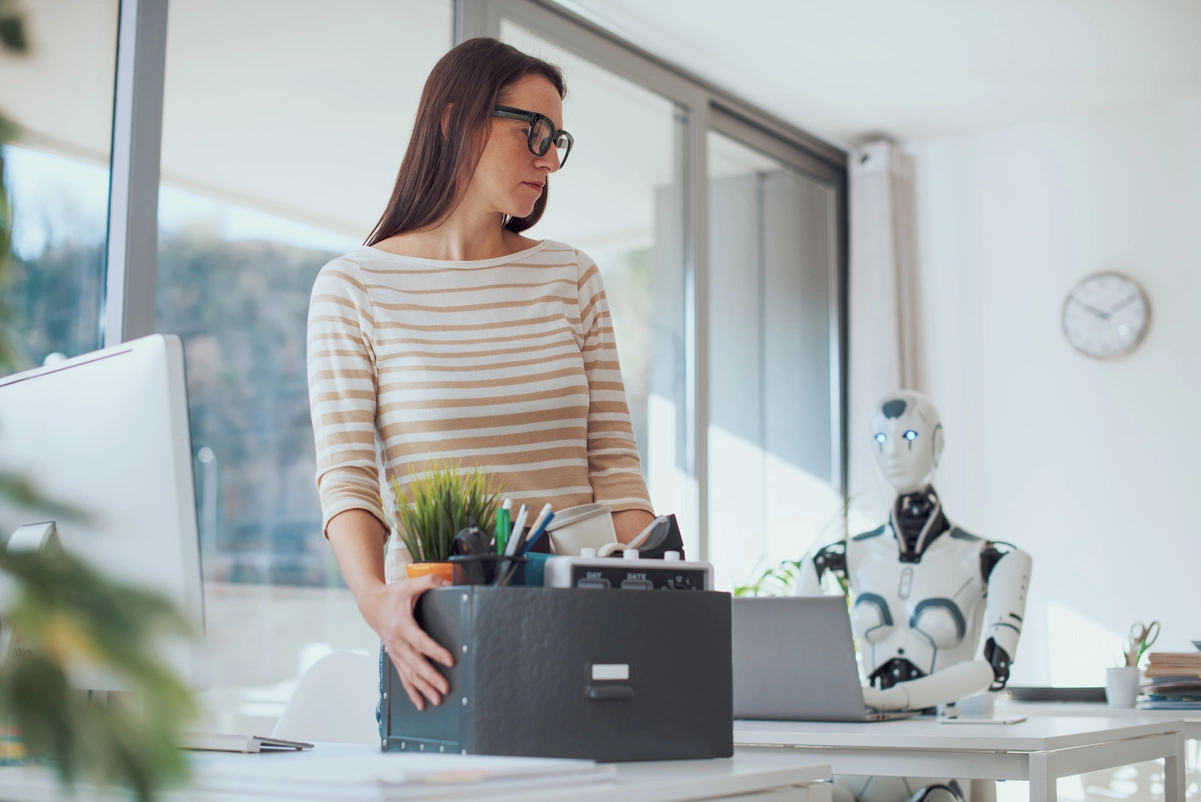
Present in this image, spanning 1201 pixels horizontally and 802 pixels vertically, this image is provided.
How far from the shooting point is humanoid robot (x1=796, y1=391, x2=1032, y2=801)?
233 centimetres

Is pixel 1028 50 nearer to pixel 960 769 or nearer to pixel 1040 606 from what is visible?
pixel 1040 606

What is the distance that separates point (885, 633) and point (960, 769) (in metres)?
0.98

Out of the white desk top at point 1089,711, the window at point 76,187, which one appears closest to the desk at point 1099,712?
the white desk top at point 1089,711

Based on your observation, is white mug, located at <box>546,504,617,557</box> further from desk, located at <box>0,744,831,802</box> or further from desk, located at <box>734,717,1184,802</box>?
desk, located at <box>734,717,1184,802</box>

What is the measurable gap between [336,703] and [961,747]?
0.81 metres

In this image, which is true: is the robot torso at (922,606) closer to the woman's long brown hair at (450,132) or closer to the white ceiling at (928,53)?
the woman's long brown hair at (450,132)

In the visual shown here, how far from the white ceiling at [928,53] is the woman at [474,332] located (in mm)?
2647

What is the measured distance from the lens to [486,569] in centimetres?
89

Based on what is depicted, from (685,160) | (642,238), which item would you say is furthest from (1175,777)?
(685,160)

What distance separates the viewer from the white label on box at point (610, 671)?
2.82ft

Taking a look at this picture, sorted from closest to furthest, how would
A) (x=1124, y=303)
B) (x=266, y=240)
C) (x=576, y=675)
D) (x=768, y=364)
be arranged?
(x=576, y=675), (x=1124, y=303), (x=768, y=364), (x=266, y=240)

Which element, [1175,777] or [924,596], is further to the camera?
[924,596]

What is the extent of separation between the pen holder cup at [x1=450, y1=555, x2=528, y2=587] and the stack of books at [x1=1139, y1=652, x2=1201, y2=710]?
6.26 ft

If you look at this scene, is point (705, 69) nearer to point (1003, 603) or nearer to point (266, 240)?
point (1003, 603)
